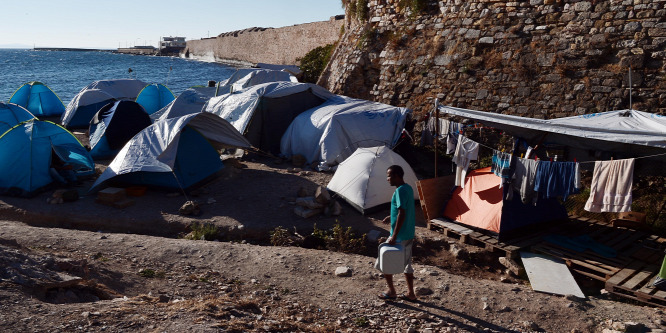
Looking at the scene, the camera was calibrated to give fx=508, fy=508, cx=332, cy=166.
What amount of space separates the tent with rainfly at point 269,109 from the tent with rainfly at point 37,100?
10.7m

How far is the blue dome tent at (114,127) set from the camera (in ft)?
44.5

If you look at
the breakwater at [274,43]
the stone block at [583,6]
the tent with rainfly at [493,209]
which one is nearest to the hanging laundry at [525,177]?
the tent with rainfly at [493,209]

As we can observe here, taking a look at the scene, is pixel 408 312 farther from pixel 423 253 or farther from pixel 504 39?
pixel 504 39

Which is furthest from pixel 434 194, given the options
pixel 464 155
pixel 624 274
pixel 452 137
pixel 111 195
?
pixel 111 195

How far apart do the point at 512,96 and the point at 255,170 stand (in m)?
6.19

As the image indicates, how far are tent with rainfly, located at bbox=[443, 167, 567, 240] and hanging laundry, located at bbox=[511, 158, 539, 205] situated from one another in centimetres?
44

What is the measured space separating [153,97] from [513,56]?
13.6 meters

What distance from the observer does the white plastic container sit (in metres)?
5.45

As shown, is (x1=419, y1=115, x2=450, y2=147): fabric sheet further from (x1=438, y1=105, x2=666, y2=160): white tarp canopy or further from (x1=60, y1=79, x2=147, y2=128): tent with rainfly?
(x1=60, y1=79, x2=147, y2=128): tent with rainfly

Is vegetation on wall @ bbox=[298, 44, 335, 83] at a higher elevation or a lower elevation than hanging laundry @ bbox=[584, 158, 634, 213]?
higher

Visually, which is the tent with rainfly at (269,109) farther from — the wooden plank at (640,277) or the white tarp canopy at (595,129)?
the wooden plank at (640,277)

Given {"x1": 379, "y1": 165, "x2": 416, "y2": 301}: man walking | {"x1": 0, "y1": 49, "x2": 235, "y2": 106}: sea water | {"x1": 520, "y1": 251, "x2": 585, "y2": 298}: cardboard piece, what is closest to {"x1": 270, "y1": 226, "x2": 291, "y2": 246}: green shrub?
{"x1": 379, "y1": 165, "x2": 416, "y2": 301}: man walking

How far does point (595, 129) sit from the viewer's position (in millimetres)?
6906

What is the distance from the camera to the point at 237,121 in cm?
1323
